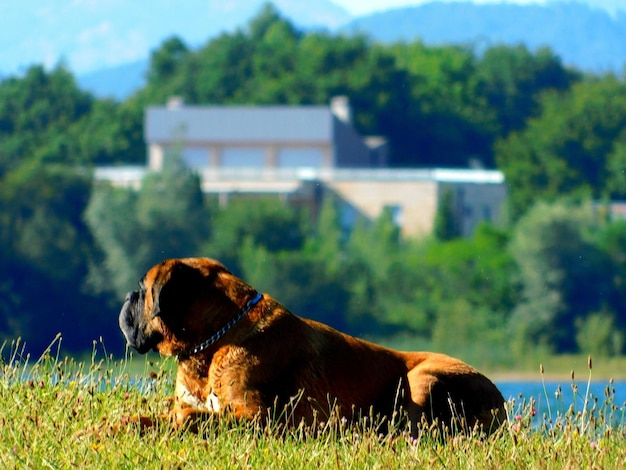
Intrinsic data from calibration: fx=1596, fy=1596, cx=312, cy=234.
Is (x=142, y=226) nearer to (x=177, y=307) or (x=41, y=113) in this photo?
(x=41, y=113)

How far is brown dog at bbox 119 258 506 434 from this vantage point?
645cm

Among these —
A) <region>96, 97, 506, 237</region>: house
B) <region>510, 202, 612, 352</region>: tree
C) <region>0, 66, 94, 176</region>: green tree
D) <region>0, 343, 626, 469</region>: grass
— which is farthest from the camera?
<region>0, 66, 94, 176</region>: green tree

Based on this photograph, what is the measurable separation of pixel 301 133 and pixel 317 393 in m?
106

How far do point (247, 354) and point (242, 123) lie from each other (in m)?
107

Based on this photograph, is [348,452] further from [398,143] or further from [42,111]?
[398,143]

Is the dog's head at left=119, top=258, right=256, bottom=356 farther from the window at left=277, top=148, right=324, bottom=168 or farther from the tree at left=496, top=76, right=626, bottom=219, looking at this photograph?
the window at left=277, top=148, right=324, bottom=168

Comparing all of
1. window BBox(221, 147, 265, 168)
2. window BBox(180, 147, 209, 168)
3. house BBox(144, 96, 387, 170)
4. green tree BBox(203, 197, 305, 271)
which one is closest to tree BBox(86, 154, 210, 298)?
green tree BBox(203, 197, 305, 271)

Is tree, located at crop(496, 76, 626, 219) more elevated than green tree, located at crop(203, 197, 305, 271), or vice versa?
tree, located at crop(496, 76, 626, 219)

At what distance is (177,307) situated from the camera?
6566mm

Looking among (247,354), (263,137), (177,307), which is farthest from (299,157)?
(247,354)

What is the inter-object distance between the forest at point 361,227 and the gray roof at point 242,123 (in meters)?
3.55

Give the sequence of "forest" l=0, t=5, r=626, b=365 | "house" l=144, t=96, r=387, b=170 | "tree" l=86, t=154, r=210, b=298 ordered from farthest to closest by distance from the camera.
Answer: "house" l=144, t=96, r=387, b=170, "tree" l=86, t=154, r=210, b=298, "forest" l=0, t=5, r=626, b=365

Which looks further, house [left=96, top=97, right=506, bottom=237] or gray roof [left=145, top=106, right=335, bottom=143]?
gray roof [left=145, top=106, right=335, bottom=143]

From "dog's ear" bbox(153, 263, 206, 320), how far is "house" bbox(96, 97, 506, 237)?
278ft
